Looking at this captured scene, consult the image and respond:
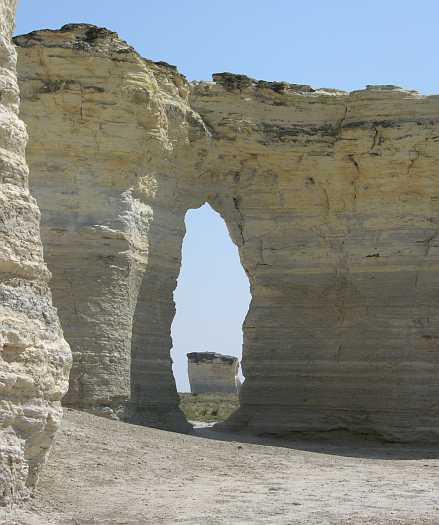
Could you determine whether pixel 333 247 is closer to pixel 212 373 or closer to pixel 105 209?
pixel 105 209

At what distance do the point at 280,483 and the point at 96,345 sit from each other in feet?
16.5

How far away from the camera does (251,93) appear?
18.1 metres

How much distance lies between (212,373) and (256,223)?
16.7m

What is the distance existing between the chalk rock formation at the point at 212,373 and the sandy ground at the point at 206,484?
66.0 feet

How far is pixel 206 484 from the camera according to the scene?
400 inches

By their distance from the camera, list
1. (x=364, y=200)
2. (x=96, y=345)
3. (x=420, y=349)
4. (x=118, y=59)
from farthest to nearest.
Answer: (x=364, y=200), (x=420, y=349), (x=118, y=59), (x=96, y=345)

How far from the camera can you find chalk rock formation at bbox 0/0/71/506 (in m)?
7.96

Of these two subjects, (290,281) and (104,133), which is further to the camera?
(290,281)

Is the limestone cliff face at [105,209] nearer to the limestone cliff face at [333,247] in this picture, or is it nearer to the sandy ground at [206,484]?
the limestone cliff face at [333,247]

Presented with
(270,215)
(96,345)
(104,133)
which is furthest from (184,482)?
(270,215)

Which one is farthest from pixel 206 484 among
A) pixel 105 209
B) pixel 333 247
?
pixel 333 247

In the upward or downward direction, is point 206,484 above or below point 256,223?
below

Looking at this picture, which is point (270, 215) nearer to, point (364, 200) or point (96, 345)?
point (364, 200)

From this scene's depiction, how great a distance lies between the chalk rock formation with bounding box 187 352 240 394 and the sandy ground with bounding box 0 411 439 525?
20.1 meters
